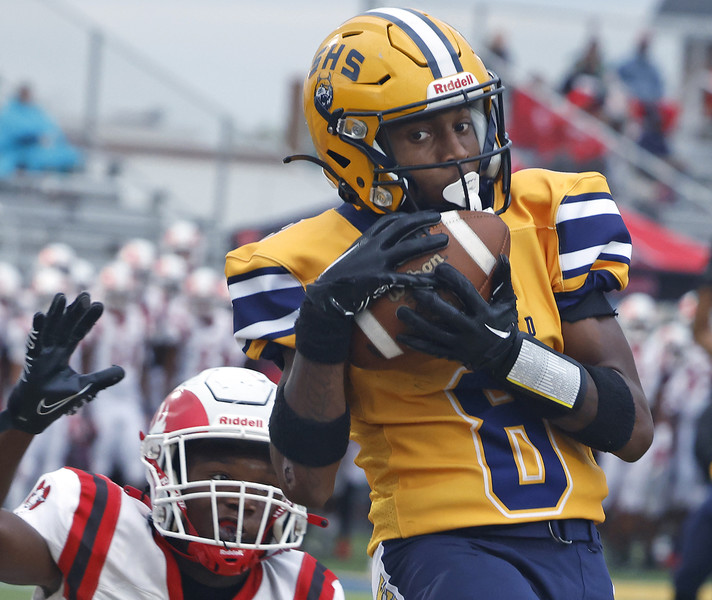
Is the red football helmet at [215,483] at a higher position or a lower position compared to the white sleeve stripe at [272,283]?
lower

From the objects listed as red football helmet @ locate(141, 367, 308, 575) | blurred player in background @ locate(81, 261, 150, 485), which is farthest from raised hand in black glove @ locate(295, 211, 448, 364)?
blurred player in background @ locate(81, 261, 150, 485)

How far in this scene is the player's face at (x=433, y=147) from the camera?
212 cm

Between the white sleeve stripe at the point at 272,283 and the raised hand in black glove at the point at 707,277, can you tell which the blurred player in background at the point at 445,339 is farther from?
the raised hand in black glove at the point at 707,277

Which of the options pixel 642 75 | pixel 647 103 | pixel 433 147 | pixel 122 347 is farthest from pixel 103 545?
pixel 642 75

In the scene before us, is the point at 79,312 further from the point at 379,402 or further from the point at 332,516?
the point at 332,516

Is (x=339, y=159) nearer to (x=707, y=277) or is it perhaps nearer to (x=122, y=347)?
(x=707, y=277)

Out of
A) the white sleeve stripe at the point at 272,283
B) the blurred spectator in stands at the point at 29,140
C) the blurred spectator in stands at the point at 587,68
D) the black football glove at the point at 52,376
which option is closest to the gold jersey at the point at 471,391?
the white sleeve stripe at the point at 272,283

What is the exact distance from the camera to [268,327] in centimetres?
213

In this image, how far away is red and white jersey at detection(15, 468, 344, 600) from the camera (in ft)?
8.25

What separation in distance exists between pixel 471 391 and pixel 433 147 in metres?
0.45

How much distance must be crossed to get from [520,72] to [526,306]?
12.2 meters

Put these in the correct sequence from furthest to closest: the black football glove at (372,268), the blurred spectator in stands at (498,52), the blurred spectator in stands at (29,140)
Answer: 1. the blurred spectator in stands at (498,52)
2. the blurred spectator in stands at (29,140)
3. the black football glove at (372,268)

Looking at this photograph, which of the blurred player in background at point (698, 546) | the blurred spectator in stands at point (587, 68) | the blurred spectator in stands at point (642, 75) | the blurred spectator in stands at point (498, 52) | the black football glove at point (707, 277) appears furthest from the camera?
the blurred spectator in stands at point (642, 75)

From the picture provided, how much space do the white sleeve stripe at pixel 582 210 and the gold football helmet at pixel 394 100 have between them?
4.3 inches
